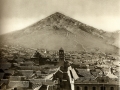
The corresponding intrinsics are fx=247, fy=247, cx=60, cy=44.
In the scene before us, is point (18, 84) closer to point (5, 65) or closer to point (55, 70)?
point (5, 65)

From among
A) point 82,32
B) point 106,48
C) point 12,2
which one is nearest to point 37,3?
point 12,2

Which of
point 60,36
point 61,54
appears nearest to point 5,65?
point 61,54

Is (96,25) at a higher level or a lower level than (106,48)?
higher

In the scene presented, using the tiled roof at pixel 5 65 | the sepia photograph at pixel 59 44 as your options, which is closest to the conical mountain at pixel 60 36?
the sepia photograph at pixel 59 44

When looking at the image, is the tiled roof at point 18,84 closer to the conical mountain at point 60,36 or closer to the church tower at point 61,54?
the conical mountain at point 60,36

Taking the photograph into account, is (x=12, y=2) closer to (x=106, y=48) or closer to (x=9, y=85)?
(x=9, y=85)

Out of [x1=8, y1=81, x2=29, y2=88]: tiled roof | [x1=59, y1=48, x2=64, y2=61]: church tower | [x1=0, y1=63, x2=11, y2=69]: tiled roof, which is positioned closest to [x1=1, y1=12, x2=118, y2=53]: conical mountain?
[x1=59, y1=48, x2=64, y2=61]: church tower

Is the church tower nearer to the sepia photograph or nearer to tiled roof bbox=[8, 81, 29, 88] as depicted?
the sepia photograph

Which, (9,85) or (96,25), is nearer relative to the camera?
(9,85)
